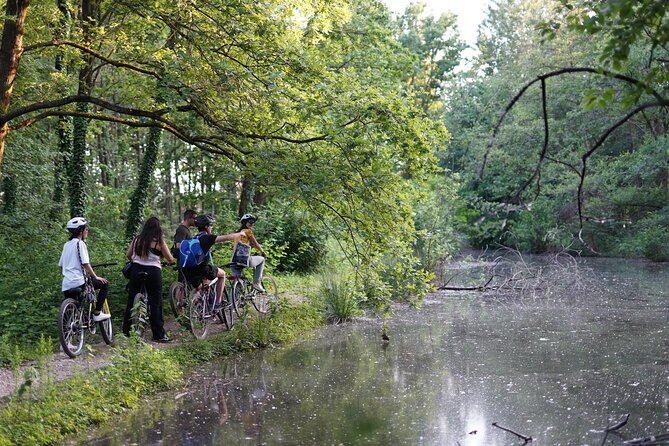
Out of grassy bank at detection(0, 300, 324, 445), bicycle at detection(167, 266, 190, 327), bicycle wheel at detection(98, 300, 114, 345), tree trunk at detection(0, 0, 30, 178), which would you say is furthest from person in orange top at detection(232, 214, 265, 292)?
tree trunk at detection(0, 0, 30, 178)

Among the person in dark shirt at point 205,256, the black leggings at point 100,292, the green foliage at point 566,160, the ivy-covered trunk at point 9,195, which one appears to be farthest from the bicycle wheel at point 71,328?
the green foliage at point 566,160

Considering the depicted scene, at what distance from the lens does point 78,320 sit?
9.36m

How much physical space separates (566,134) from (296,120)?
26081 mm

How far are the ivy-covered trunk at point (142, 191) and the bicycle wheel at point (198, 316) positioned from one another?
219 inches

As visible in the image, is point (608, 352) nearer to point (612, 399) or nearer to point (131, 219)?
point (612, 399)

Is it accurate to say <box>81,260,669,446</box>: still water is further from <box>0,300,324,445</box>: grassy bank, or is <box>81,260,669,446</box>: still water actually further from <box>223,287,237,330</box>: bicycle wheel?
<box>223,287,237,330</box>: bicycle wheel

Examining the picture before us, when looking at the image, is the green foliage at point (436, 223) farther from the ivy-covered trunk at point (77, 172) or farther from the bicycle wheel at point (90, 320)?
the bicycle wheel at point (90, 320)

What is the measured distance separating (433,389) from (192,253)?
4.18 metres

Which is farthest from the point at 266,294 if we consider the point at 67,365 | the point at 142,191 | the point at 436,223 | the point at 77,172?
the point at 436,223

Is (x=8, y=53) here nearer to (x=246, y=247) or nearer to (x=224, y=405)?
(x=246, y=247)

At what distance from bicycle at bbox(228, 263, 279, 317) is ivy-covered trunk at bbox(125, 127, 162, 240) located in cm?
383

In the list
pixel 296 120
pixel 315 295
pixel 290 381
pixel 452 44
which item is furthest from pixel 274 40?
pixel 452 44

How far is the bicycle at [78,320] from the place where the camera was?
8.93 m

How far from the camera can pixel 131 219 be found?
1639 centimetres
